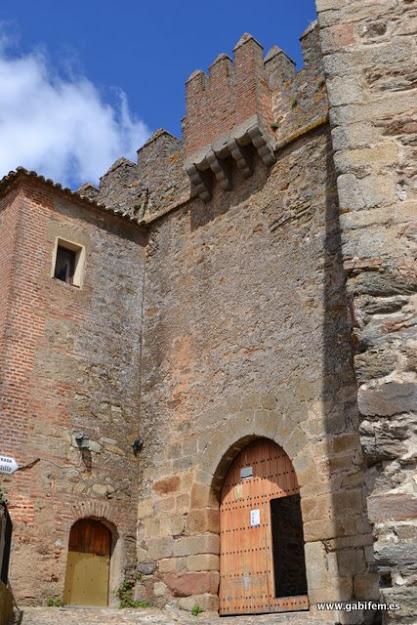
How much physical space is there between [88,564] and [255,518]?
2551mm

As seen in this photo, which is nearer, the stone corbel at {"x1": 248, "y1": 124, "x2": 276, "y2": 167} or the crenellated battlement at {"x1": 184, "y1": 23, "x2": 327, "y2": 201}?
the stone corbel at {"x1": 248, "y1": 124, "x2": 276, "y2": 167}

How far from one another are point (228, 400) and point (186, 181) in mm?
4336

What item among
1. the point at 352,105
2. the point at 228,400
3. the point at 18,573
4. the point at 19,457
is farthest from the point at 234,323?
the point at 352,105

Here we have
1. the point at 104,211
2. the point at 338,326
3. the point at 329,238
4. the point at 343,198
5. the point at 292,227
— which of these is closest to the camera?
the point at 343,198

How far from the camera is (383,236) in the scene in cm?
380

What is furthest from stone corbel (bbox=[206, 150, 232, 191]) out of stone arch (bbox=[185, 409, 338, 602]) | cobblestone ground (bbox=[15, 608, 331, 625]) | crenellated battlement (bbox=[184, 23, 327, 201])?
cobblestone ground (bbox=[15, 608, 331, 625])

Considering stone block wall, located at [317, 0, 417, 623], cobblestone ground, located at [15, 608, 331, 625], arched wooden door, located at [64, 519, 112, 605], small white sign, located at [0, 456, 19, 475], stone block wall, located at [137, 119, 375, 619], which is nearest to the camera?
stone block wall, located at [317, 0, 417, 623]

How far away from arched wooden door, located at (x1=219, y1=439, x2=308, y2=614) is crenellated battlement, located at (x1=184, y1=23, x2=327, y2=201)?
451 centimetres

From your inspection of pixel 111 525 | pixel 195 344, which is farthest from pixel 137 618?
pixel 195 344

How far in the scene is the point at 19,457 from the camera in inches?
372

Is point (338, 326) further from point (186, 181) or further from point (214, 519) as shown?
point (186, 181)

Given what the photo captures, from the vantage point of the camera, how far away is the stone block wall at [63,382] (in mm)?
9352

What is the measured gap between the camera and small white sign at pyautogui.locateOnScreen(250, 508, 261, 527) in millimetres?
9188

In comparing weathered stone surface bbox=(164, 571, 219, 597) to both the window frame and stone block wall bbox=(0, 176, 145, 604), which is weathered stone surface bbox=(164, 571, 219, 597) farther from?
the window frame
